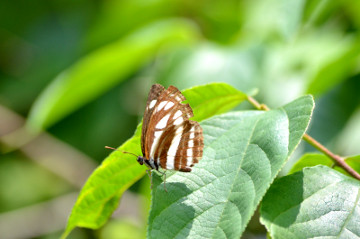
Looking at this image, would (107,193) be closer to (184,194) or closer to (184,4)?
(184,194)

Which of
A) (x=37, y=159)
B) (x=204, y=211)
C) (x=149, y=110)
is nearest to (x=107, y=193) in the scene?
(x=149, y=110)

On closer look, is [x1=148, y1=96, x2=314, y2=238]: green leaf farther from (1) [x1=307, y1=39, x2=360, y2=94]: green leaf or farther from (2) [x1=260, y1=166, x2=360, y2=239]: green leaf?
(1) [x1=307, y1=39, x2=360, y2=94]: green leaf

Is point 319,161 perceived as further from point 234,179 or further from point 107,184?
point 107,184

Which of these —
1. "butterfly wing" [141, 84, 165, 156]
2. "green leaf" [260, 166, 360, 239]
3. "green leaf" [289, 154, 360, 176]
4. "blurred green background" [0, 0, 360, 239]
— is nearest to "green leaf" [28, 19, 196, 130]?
"blurred green background" [0, 0, 360, 239]

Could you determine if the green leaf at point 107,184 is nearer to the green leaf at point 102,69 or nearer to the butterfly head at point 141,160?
the butterfly head at point 141,160

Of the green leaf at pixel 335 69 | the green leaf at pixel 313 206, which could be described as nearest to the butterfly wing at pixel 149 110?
the green leaf at pixel 313 206
